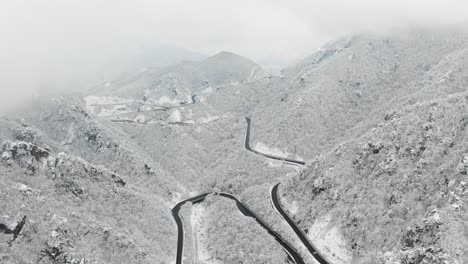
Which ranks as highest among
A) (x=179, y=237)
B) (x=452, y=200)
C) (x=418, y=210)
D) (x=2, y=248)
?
(x=452, y=200)

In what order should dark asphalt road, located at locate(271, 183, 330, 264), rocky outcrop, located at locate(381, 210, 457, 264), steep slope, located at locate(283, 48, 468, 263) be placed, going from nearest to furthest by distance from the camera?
rocky outcrop, located at locate(381, 210, 457, 264)
steep slope, located at locate(283, 48, 468, 263)
dark asphalt road, located at locate(271, 183, 330, 264)

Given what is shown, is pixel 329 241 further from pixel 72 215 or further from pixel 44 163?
pixel 44 163

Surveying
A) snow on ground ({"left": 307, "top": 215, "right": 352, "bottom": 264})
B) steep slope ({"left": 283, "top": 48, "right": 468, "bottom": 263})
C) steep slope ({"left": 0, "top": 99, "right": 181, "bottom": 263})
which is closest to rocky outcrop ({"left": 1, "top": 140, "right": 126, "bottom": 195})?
steep slope ({"left": 0, "top": 99, "right": 181, "bottom": 263})

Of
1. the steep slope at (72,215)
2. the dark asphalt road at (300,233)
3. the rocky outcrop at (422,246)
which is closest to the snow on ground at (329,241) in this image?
the dark asphalt road at (300,233)

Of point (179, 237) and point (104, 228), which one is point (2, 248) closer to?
point (104, 228)

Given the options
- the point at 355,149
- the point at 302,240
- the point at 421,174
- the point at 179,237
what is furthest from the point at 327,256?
the point at 179,237

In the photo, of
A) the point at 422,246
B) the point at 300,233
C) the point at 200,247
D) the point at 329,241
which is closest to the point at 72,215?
the point at 200,247

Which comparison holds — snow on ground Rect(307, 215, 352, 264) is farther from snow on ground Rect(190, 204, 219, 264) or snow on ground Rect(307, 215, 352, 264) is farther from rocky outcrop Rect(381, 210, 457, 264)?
snow on ground Rect(190, 204, 219, 264)

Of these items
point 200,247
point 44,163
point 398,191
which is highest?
→ point 398,191
